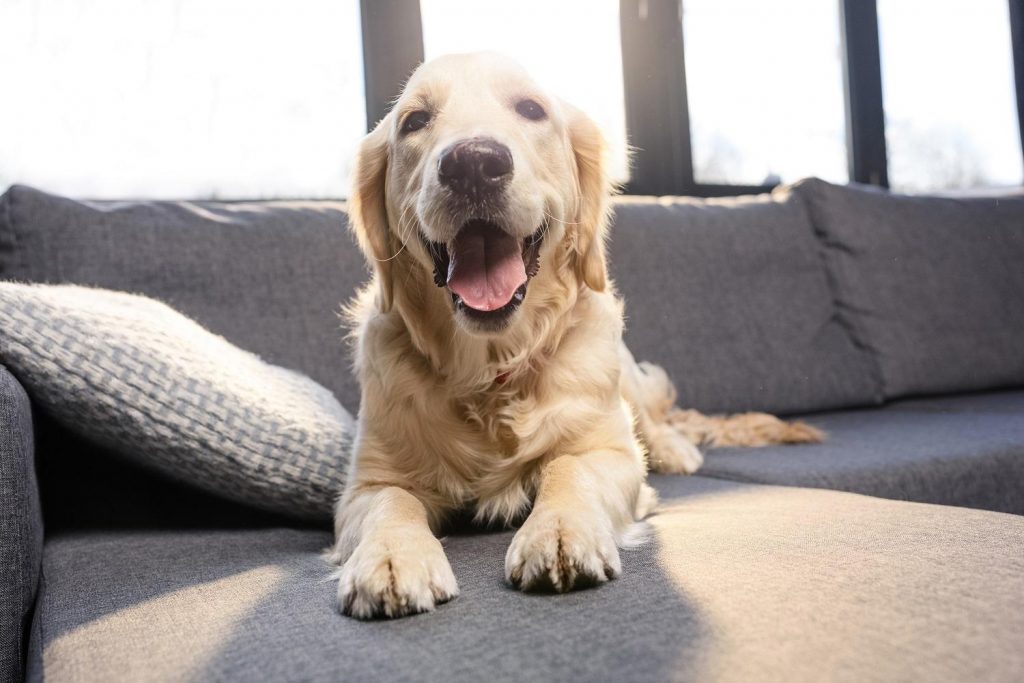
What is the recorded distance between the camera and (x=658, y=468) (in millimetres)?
2135

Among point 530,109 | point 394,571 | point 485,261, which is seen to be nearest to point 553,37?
point 530,109

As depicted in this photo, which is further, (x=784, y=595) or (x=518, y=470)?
(x=518, y=470)

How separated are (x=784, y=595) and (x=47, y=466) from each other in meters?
1.45

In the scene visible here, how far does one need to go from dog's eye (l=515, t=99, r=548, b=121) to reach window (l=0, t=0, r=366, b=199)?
1.60 metres

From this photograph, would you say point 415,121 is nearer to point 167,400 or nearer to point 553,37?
point 167,400

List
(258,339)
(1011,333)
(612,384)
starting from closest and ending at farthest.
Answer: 1. (612,384)
2. (258,339)
3. (1011,333)

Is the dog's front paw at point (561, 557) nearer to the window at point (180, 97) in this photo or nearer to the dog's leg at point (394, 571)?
the dog's leg at point (394, 571)

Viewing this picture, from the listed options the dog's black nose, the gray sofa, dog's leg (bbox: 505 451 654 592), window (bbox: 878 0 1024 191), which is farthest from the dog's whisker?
window (bbox: 878 0 1024 191)

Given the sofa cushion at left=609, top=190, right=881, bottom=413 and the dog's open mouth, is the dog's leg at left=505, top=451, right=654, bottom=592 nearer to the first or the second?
→ the dog's open mouth

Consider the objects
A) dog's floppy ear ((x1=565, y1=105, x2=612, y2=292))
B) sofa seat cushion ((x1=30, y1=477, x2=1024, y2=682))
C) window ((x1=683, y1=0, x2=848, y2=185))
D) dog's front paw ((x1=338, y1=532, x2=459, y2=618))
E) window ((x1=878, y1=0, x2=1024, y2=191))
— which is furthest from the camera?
window ((x1=878, y1=0, x2=1024, y2=191))

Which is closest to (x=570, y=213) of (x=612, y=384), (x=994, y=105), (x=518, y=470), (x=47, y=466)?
(x=612, y=384)

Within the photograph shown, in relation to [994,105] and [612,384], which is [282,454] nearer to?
[612,384]

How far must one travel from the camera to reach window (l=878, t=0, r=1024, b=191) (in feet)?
14.5

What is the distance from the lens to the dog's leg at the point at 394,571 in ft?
3.05
